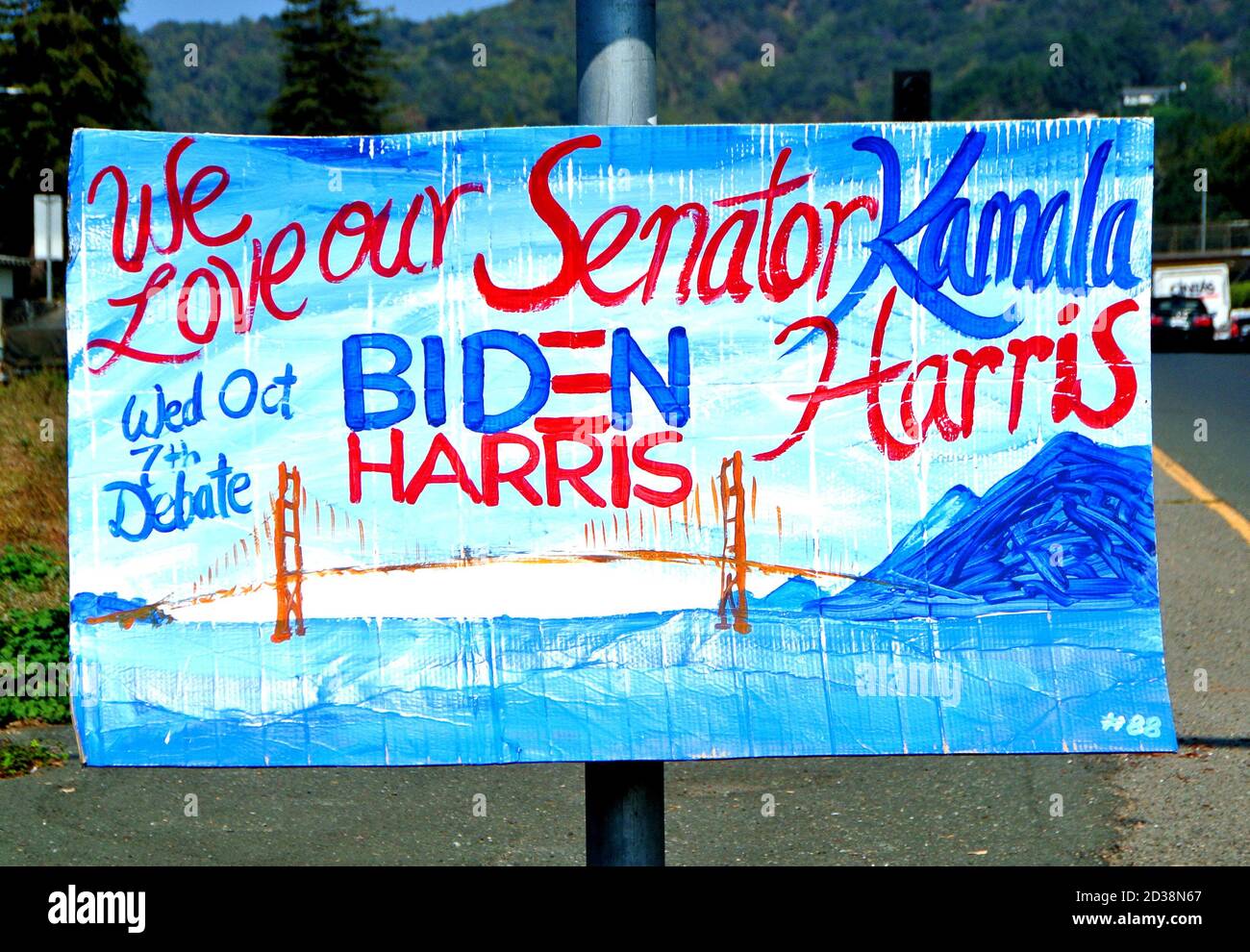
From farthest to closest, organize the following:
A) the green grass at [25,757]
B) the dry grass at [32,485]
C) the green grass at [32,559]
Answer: the dry grass at [32,485] → the green grass at [32,559] → the green grass at [25,757]

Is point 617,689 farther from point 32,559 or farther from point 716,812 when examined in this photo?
point 32,559

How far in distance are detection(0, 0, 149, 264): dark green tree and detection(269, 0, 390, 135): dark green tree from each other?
34.2 ft

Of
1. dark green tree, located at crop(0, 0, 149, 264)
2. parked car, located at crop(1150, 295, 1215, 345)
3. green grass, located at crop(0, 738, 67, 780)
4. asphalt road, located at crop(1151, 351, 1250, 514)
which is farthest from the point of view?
dark green tree, located at crop(0, 0, 149, 264)

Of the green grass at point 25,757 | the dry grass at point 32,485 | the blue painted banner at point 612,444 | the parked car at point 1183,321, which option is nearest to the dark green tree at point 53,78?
the parked car at point 1183,321

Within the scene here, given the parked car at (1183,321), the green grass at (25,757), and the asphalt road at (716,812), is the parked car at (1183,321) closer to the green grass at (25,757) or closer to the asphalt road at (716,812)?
the asphalt road at (716,812)

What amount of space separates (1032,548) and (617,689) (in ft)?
2.64

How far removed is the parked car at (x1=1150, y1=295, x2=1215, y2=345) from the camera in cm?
3619

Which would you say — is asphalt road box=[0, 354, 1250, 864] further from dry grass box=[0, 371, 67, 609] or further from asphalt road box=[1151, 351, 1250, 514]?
dry grass box=[0, 371, 67, 609]

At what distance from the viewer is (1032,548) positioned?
2895 mm

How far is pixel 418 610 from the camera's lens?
286 centimetres

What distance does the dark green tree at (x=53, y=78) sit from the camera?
62.9 meters

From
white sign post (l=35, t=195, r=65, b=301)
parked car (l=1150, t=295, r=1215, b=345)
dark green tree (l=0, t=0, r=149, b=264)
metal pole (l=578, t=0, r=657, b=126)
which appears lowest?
metal pole (l=578, t=0, r=657, b=126)

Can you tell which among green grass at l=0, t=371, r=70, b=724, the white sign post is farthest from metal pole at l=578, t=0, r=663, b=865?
the white sign post

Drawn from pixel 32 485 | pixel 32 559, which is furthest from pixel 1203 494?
pixel 32 485
